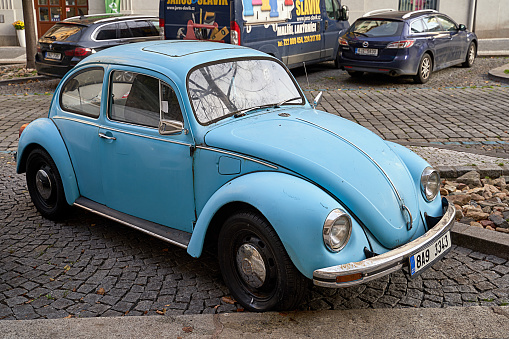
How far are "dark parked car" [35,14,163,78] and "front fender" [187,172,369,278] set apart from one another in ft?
30.8

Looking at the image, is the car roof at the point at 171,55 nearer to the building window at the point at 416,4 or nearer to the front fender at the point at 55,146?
the front fender at the point at 55,146

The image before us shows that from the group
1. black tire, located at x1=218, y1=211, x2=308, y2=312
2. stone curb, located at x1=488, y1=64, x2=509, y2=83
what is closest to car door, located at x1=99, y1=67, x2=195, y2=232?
black tire, located at x1=218, y1=211, x2=308, y2=312

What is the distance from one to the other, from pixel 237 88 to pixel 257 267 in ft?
5.16

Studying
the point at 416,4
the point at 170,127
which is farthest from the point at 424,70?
the point at 416,4

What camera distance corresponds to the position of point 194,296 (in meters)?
4.30

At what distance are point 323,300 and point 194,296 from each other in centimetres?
95

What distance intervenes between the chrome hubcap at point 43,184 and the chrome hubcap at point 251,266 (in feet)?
8.25

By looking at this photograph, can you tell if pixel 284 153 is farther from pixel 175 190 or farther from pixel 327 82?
pixel 327 82

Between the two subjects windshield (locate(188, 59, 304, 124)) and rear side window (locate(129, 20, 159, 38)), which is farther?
rear side window (locate(129, 20, 159, 38))

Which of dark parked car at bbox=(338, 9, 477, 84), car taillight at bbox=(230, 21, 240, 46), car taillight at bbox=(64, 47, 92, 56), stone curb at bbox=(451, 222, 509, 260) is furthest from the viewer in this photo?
dark parked car at bbox=(338, 9, 477, 84)

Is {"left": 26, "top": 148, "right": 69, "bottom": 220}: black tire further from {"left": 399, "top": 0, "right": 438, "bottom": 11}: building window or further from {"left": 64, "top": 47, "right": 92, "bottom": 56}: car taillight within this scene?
{"left": 399, "top": 0, "right": 438, "bottom": 11}: building window

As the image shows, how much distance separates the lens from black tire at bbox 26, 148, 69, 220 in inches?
218

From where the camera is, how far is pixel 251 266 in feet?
12.9

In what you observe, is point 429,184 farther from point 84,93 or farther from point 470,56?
point 470,56
